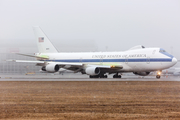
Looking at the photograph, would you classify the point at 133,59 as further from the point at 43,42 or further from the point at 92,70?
the point at 43,42

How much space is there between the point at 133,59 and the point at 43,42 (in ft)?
54.6

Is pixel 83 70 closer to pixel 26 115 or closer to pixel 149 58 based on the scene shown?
pixel 149 58

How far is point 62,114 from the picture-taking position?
923cm

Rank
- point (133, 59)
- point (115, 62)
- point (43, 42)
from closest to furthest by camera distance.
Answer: point (133, 59)
point (115, 62)
point (43, 42)

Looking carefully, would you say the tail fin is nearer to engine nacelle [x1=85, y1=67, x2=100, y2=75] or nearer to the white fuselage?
the white fuselage

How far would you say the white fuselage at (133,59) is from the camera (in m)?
32.5

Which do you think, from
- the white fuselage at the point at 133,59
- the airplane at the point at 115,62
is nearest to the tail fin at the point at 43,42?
the airplane at the point at 115,62

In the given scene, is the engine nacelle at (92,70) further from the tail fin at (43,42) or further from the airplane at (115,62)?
the tail fin at (43,42)

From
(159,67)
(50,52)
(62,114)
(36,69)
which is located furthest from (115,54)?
(36,69)

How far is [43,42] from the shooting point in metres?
43.9

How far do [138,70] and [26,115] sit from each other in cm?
2726

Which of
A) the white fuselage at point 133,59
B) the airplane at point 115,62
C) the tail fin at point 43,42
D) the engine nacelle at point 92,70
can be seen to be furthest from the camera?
the tail fin at point 43,42

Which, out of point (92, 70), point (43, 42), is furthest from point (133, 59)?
point (43, 42)

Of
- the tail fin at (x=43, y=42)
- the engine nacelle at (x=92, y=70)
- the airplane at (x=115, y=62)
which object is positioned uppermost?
the tail fin at (x=43, y=42)
